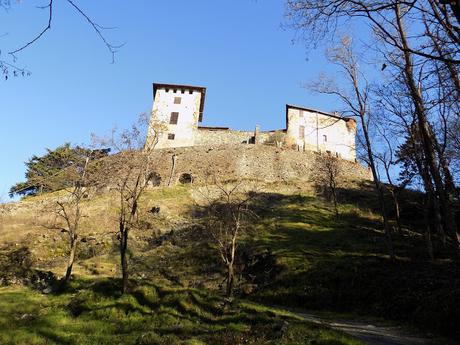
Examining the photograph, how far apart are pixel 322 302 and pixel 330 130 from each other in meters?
42.8

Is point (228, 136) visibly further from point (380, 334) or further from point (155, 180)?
point (380, 334)

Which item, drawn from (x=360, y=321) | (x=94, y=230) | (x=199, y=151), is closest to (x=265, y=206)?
(x=94, y=230)

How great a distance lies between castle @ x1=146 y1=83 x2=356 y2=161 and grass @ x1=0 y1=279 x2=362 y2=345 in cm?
4033

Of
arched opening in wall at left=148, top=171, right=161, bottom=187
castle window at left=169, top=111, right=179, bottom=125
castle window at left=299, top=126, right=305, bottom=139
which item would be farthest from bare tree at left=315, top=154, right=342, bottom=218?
castle window at left=169, top=111, right=179, bottom=125

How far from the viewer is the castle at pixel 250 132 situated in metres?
55.4

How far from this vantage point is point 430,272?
17.1m

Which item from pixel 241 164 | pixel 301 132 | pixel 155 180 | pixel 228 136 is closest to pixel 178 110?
pixel 228 136

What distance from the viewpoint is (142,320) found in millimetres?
12531

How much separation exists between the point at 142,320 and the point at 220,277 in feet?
31.3

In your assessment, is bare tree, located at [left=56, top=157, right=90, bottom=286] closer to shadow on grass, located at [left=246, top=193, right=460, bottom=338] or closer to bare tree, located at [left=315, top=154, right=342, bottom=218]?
shadow on grass, located at [left=246, top=193, right=460, bottom=338]

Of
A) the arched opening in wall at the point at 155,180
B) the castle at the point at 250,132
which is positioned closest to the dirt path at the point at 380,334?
the arched opening in wall at the point at 155,180

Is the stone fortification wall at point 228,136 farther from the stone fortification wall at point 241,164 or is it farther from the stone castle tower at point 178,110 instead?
the stone fortification wall at point 241,164

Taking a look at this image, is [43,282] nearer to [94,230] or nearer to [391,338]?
[94,230]

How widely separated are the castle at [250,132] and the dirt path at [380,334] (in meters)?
41.9
